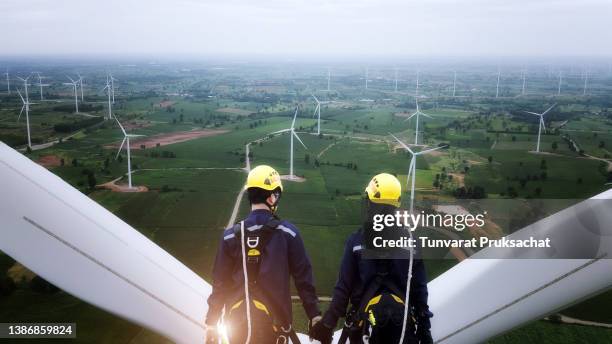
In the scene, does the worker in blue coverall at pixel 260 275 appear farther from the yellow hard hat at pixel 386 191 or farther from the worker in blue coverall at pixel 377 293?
the yellow hard hat at pixel 386 191

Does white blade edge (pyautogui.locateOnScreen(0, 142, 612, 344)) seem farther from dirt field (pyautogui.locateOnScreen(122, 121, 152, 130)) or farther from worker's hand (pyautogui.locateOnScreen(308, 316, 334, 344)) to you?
dirt field (pyautogui.locateOnScreen(122, 121, 152, 130))

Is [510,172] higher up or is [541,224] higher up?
[541,224]

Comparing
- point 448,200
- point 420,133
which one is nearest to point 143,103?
point 420,133

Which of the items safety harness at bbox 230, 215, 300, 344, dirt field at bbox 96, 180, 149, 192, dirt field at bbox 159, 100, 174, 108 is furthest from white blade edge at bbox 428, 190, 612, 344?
dirt field at bbox 159, 100, 174, 108

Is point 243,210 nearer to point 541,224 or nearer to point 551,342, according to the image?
point 551,342

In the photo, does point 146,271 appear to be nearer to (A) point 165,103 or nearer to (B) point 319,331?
(B) point 319,331

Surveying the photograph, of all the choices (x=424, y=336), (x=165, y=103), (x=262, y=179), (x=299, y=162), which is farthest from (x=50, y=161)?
(x=165, y=103)
